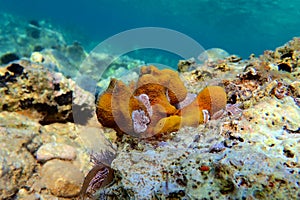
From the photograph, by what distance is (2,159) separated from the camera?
2.45 meters

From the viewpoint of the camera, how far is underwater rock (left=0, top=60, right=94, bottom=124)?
3525 millimetres

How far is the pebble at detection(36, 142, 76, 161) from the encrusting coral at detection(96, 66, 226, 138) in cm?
102

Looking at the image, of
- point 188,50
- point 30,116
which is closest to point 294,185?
point 30,116

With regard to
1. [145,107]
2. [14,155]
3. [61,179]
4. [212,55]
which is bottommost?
[61,179]

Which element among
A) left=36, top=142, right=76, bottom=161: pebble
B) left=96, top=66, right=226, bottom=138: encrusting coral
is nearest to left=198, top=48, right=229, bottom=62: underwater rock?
left=96, top=66, right=226, bottom=138: encrusting coral

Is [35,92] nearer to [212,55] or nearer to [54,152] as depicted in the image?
[54,152]

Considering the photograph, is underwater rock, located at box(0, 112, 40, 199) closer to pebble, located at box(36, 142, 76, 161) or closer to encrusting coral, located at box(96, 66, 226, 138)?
pebble, located at box(36, 142, 76, 161)

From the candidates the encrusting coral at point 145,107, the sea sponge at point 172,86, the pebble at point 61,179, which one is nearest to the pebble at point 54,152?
the pebble at point 61,179

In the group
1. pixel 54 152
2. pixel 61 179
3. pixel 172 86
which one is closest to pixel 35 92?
pixel 54 152

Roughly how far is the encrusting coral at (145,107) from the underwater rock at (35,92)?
171 cm

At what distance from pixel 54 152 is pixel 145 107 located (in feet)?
4.86

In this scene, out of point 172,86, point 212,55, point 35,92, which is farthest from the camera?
point 212,55

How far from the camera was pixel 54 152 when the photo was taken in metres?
3.03

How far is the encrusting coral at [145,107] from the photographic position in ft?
7.30
